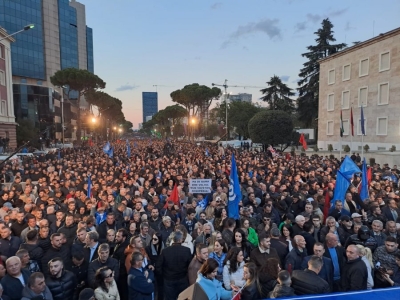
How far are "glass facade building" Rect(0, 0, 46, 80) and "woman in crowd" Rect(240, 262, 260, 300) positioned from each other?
66980 millimetres

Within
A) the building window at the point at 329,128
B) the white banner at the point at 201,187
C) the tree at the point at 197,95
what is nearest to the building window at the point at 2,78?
the tree at the point at 197,95

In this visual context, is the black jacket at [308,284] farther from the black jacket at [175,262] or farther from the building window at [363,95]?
the building window at [363,95]

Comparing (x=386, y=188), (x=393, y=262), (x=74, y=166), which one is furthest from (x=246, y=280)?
(x=74, y=166)

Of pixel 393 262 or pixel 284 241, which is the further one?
pixel 284 241

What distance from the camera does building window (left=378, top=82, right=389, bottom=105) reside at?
3066 centimetres

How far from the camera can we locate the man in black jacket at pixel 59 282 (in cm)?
383

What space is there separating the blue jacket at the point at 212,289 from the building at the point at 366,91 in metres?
24.8

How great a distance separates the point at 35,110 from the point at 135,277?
64.2 m

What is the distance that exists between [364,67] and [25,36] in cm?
5939

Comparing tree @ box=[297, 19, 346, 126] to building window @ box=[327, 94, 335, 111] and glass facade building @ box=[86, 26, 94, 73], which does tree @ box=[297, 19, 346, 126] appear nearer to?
building window @ box=[327, 94, 335, 111]

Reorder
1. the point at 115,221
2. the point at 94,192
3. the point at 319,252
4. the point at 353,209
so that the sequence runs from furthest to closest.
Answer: the point at 94,192 → the point at 353,209 → the point at 115,221 → the point at 319,252

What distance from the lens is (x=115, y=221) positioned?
21.7 feet

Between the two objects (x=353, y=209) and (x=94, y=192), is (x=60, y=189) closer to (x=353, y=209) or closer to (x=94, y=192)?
(x=94, y=192)

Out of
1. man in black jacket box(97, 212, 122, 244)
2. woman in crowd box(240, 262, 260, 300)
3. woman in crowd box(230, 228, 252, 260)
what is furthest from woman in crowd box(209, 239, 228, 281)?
man in black jacket box(97, 212, 122, 244)
